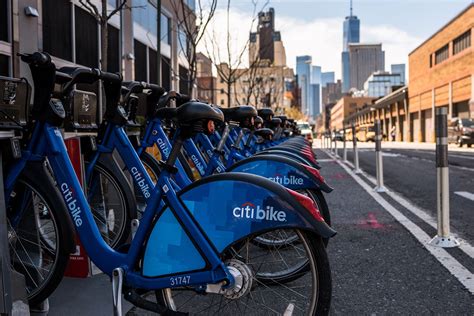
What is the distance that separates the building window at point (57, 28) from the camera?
1313 centimetres

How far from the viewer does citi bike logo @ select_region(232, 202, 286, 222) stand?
232 centimetres

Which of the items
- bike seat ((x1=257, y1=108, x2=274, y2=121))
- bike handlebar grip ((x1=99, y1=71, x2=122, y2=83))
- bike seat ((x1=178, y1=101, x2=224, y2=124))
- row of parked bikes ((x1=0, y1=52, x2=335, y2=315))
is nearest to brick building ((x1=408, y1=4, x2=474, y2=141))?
bike seat ((x1=257, y1=108, x2=274, y2=121))

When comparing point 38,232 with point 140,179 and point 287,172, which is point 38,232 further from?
point 287,172

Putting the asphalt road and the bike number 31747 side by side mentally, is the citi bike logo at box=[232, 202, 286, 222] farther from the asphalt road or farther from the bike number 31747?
the asphalt road

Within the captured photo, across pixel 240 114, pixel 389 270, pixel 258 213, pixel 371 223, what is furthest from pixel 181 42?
pixel 258 213

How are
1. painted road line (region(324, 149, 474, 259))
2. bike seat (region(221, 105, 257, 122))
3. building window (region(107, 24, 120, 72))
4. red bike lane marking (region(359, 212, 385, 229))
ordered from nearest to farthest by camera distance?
painted road line (region(324, 149, 474, 259)) < bike seat (region(221, 105, 257, 122)) < red bike lane marking (region(359, 212, 385, 229)) < building window (region(107, 24, 120, 72))

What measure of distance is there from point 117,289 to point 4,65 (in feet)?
33.5

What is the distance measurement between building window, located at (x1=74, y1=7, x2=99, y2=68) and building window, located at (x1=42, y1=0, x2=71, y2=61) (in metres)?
0.52

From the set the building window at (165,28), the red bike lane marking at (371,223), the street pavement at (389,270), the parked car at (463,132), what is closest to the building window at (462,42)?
the parked car at (463,132)

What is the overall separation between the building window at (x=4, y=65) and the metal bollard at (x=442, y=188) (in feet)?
31.4

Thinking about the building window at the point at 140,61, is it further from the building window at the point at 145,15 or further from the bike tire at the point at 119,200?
the bike tire at the point at 119,200

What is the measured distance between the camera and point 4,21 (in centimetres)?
1128

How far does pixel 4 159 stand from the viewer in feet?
9.72

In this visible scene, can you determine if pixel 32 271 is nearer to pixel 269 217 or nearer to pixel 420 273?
pixel 269 217
